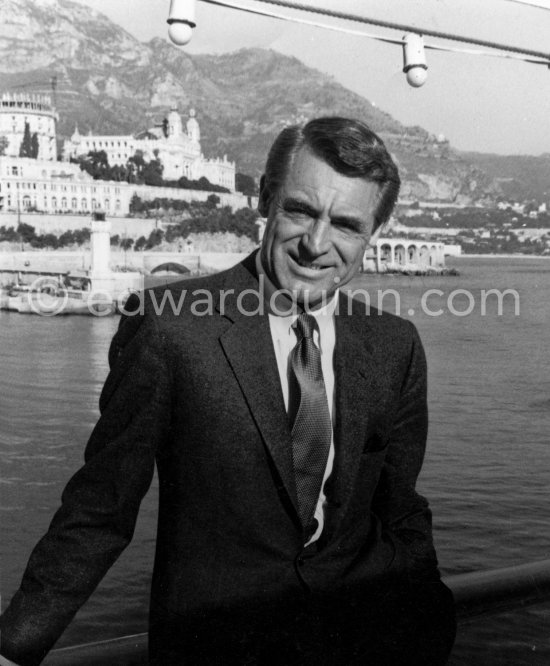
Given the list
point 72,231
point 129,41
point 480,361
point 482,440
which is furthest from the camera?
point 129,41

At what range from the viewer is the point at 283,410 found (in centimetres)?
61

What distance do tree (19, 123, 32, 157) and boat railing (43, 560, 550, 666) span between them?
33.7m

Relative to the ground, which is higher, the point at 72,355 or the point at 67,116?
the point at 67,116

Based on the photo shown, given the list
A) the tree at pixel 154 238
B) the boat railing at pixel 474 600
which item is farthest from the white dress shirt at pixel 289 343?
the tree at pixel 154 238

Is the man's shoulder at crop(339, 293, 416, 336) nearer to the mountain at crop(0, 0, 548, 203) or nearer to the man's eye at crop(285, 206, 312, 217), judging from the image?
the man's eye at crop(285, 206, 312, 217)

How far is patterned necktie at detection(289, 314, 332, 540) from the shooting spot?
620mm

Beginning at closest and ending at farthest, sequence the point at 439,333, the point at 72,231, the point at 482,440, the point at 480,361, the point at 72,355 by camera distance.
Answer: the point at 482,440 → the point at 480,361 → the point at 72,355 → the point at 439,333 → the point at 72,231

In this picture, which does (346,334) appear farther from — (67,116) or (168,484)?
(67,116)

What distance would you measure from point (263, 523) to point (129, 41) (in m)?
45.4

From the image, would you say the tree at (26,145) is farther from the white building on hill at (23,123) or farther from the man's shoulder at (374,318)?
the man's shoulder at (374,318)

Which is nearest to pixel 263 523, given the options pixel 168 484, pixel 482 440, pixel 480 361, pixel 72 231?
pixel 168 484

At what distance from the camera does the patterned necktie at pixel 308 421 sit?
62cm

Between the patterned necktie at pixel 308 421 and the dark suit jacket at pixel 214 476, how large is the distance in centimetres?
1

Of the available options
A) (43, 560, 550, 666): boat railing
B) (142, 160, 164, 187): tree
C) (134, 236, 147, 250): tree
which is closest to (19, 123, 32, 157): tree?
(142, 160, 164, 187): tree
